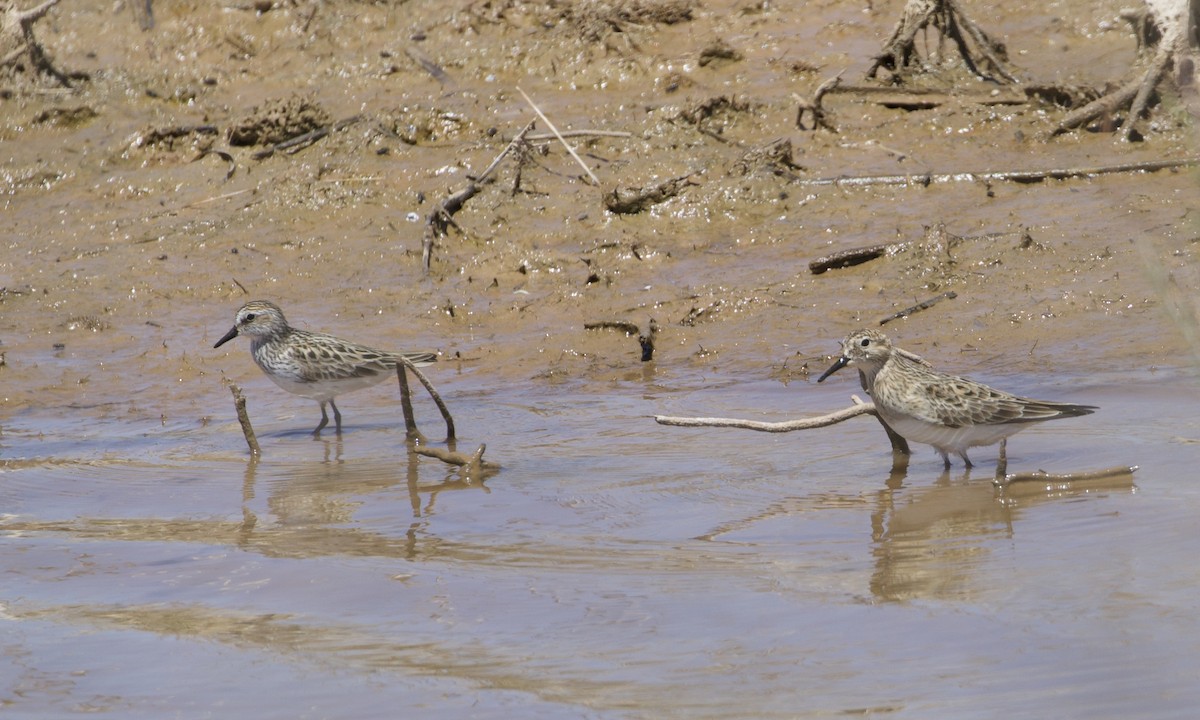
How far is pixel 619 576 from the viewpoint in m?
6.51

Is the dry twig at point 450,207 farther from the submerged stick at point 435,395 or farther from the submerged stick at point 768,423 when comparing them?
the submerged stick at point 768,423

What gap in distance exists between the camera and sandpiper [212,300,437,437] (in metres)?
10.1

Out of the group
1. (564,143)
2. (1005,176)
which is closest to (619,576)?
(1005,176)

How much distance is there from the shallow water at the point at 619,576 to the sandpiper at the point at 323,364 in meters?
0.75

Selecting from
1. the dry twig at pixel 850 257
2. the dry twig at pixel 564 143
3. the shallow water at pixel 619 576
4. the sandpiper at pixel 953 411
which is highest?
the dry twig at pixel 564 143

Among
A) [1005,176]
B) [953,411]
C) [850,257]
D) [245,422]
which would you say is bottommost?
[245,422]

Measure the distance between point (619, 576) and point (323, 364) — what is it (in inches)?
167

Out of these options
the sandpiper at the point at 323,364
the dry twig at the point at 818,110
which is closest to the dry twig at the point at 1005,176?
the dry twig at the point at 818,110

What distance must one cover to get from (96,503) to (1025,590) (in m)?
5.07

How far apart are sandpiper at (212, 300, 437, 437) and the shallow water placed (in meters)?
0.75

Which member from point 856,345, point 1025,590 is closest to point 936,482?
point 856,345

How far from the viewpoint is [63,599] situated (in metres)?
6.64

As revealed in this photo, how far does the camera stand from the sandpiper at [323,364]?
399 inches

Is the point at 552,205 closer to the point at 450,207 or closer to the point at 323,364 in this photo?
the point at 450,207
